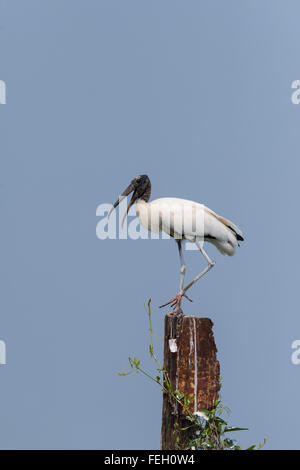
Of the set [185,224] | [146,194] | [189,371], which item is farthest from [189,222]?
[189,371]

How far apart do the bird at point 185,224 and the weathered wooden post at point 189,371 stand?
0.33 m

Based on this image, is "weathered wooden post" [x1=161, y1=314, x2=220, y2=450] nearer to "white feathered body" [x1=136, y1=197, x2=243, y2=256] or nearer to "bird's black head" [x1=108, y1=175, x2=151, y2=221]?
"white feathered body" [x1=136, y1=197, x2=243, y2=256]

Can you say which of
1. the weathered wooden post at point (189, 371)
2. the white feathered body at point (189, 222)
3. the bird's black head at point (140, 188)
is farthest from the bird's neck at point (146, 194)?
the weathered wooden post at point (189, 371)

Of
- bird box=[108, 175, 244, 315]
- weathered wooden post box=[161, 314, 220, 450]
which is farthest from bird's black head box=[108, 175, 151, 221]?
weathered wooden post box=[161, 314, 220, 450]

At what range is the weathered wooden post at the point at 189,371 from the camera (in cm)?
687

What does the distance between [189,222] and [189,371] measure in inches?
52.9

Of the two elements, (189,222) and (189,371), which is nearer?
(189,371)

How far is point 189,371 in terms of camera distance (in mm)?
6887

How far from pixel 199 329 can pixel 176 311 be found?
0.32 m

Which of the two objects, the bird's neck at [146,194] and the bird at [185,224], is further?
the bird's neck at [146,194]

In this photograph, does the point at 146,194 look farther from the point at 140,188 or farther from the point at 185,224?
the point at 185,224

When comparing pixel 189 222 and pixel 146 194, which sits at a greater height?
pixel 146 194

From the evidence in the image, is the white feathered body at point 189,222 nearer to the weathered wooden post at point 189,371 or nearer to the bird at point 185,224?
the bird at point 185,224

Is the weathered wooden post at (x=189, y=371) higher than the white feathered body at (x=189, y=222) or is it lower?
lower
